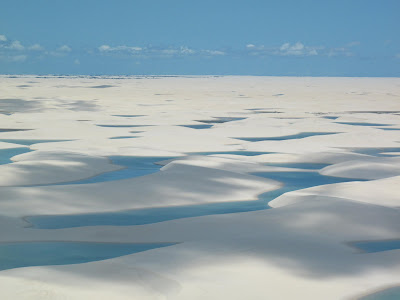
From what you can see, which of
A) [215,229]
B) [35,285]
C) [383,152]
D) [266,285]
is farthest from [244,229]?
[383,152]

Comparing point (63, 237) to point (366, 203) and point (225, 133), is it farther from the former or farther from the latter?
point (225, 133)

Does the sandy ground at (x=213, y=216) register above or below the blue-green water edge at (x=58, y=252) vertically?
above

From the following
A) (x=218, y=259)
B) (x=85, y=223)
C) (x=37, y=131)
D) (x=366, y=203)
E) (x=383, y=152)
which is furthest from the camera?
(x=37, y=131)

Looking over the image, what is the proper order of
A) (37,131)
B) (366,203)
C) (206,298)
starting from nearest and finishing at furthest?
1. (206,298)
2. (366,203)
3. (37,131)

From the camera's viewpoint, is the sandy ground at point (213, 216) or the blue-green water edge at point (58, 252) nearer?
the sandy ground at point (213, 216)

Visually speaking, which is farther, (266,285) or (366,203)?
(366,203)

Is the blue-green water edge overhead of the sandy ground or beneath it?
beneath

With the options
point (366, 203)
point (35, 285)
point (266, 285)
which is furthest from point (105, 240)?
point (366, 203)

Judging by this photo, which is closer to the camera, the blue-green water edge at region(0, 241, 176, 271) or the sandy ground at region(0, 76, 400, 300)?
the sandy ground at region(0, 76, 400, 300)

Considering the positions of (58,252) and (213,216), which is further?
(213,216)
